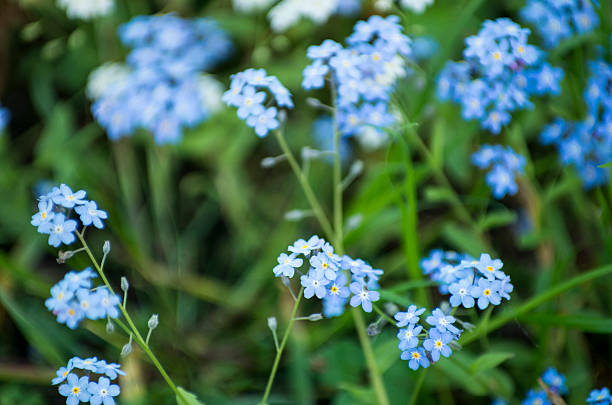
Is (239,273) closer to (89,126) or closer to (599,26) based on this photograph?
(89,126)

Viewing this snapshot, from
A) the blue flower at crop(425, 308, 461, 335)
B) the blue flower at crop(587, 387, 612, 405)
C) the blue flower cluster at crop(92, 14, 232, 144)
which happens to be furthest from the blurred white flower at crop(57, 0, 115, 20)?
the blue flower at crop(587, 387, 612, 405)

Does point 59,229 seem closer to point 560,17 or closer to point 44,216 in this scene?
point 44,216

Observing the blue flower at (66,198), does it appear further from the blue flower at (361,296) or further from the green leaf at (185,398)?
the blue flower at (361,296)

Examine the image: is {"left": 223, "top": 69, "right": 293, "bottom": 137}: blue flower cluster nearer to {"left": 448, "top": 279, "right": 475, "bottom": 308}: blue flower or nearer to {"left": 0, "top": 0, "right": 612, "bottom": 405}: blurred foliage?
{"left": 0, "top": 0, "right": 612, "bottom": 405}: blurred foliage

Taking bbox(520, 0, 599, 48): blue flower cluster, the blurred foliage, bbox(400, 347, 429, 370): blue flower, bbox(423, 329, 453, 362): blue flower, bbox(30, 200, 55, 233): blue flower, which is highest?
bbox(30, 200, 55, 233): blue flower

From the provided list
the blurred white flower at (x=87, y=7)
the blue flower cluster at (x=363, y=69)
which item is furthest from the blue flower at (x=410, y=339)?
the blurred white flower at (x=87, y=7)
